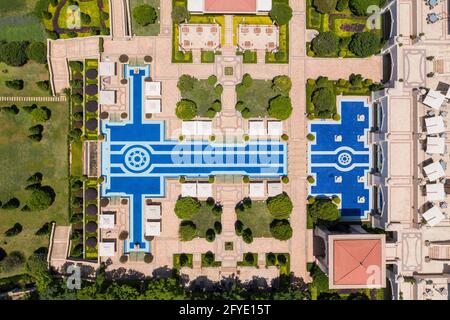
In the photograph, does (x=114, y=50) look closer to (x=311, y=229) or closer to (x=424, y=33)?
(x=311, y=229)

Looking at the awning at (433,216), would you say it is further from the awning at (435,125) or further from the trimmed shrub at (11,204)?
the trimmed shrub at (11,204)

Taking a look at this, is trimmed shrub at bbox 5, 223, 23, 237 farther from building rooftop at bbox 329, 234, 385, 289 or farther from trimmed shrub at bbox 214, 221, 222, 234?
building rooftop at bbox 329, 234, 385, 289

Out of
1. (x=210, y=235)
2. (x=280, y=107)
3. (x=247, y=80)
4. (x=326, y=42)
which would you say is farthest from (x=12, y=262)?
(x=326, y=42)

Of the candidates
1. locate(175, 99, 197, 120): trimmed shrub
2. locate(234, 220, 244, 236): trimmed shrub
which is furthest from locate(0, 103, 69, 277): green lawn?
locate(234, 220, 244, 236): trimmed shrub

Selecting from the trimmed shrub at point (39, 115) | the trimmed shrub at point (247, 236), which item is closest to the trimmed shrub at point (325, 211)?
the trimmed shrub at point (247, 236)

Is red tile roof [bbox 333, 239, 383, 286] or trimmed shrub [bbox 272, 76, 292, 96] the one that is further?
trimmed shrub [bbox 272, 76, 292, 96]

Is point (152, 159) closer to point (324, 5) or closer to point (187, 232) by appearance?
point (187, 232)
